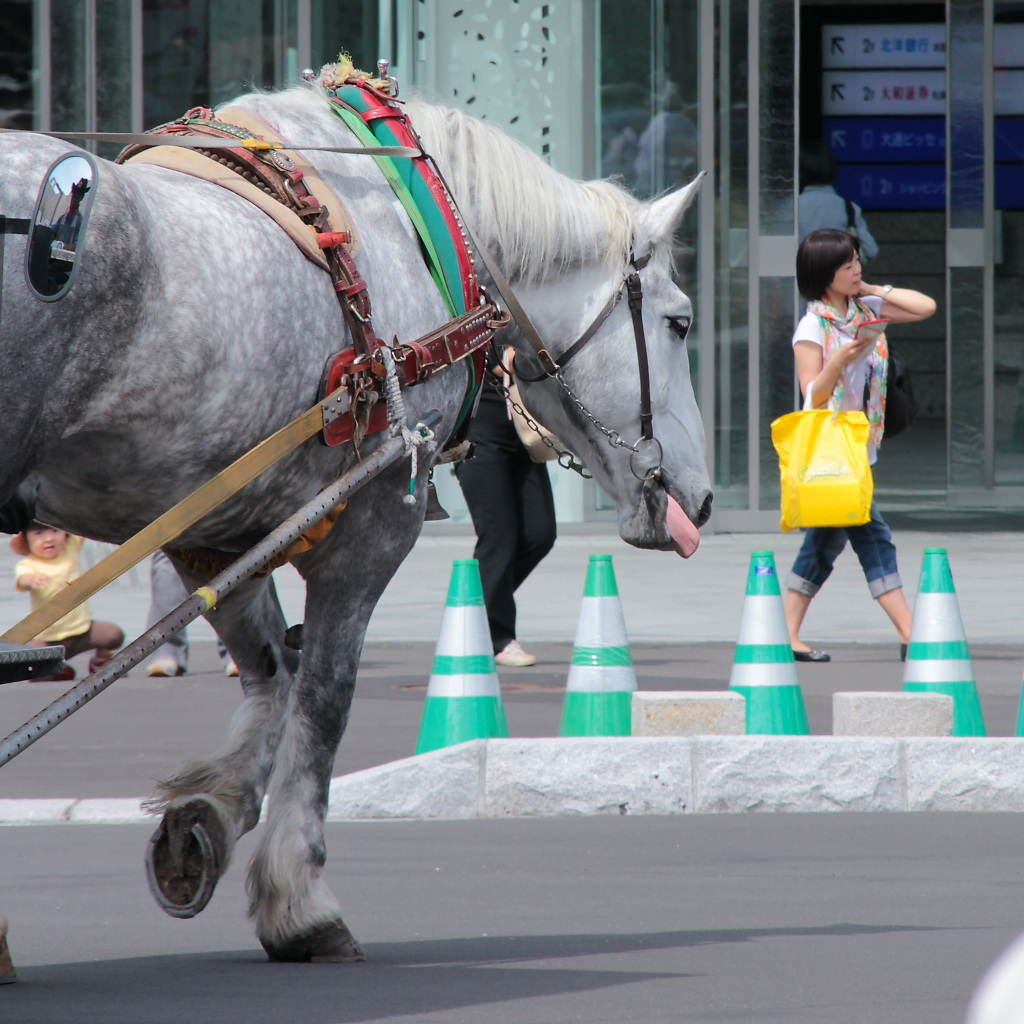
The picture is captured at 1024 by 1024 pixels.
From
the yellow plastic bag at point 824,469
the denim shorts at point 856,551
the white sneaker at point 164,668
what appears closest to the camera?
the yellow plastic bag at point 824,469

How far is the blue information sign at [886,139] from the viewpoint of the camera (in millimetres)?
22484

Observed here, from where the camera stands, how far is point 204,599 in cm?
357

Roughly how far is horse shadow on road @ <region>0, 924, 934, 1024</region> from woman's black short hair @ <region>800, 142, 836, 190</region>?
1388 cm

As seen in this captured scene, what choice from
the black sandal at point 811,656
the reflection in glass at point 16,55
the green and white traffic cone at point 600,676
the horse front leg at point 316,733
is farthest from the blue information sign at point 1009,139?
the horse front leg at point 316,733

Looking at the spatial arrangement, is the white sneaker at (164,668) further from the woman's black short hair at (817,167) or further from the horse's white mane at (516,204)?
the woman's black short hair at (817,167)

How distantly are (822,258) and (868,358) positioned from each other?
537mm

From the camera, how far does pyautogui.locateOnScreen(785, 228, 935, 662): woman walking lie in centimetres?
883

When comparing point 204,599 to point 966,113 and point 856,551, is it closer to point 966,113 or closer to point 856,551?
point 856,551

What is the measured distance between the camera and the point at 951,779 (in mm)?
6238

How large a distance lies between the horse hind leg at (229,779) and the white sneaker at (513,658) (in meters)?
4.74

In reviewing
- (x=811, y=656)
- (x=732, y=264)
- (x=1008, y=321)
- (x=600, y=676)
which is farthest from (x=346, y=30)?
(x=600, y=676)

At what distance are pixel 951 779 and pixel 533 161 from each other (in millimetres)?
2873

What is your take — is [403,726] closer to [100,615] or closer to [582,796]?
[582,796]

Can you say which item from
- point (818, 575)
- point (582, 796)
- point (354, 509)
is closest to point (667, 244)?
point (354, 509)
